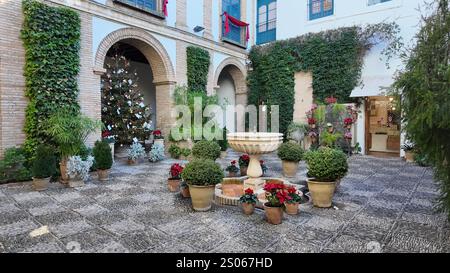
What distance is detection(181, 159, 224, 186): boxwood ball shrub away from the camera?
397cm

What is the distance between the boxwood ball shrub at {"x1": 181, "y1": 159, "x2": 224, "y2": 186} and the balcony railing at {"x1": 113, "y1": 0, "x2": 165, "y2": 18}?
6.36 meters

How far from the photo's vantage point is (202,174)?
3975 millimetres

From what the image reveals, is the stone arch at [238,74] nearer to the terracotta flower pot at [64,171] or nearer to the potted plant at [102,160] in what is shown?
the potted plant at [102,160]

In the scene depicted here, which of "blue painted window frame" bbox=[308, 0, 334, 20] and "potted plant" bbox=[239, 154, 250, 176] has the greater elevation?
"blue painted window frame" bbox=[308, 0, 334, 20]

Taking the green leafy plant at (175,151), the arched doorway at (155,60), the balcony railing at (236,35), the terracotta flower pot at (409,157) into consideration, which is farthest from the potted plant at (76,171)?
the terracotta flower pot at (409,157)

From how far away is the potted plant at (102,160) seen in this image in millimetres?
6020

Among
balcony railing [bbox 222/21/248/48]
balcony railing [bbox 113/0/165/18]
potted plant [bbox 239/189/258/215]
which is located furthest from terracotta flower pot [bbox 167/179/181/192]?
balcony railing [bbox 222/21/248/48]

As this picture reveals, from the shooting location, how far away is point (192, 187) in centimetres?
397

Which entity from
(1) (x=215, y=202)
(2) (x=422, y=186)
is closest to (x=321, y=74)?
(2) (x=422, y=186)

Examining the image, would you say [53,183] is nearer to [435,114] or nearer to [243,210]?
[243,210]

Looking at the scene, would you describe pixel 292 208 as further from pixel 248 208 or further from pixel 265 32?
pixel 265 32

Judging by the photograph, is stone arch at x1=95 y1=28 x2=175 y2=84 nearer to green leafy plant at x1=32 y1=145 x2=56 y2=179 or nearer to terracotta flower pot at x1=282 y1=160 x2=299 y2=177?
green leafy plant at x1=32 y1=145 x2=56 y2=179

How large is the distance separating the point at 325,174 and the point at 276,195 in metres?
1.06

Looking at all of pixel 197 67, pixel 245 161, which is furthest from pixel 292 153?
pixel 197 67
